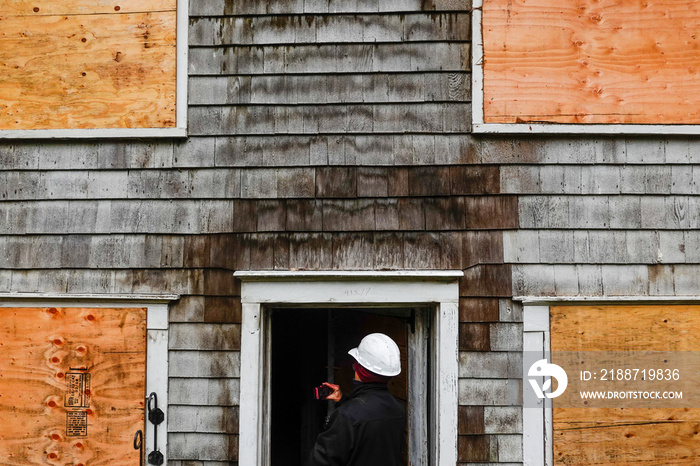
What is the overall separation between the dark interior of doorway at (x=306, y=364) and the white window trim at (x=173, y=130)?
1.69 m

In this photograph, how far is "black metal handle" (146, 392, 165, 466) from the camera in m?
3.35

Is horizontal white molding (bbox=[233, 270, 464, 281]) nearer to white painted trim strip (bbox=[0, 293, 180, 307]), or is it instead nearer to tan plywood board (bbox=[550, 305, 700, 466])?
white painted trim strip (bbox=[0, 293, 180, 307])

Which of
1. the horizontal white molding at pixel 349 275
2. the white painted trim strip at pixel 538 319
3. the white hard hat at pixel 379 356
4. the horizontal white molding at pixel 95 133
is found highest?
the horizontal white molding at pixel 95 133

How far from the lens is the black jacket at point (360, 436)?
8.64 ft

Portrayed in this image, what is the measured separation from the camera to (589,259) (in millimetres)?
3357

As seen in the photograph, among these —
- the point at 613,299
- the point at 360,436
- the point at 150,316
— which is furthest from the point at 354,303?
the point at 613,299

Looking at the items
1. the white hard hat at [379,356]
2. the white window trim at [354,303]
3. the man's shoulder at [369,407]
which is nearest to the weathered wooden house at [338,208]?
the white window trim at [354,303]

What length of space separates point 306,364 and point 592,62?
3.53 meters

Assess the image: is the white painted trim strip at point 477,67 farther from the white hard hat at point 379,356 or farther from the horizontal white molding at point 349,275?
the white hard hat at point 379,356

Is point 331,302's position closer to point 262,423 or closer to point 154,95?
point 262,423

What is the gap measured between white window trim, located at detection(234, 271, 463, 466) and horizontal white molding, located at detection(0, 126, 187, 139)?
1.04 m

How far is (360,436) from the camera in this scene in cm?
264

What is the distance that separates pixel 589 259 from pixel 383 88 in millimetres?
1730

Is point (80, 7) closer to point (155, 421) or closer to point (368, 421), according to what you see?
point (155, 421)
